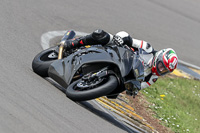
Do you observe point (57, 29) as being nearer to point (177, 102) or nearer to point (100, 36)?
point (177, 102)

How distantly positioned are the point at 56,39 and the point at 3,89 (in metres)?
4.23

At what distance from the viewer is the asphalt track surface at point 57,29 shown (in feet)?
16.3

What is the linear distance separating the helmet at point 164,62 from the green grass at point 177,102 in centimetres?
174

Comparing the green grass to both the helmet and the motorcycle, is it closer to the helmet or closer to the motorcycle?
the helmet

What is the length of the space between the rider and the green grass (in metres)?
1.65

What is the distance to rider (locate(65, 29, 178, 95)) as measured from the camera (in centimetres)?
636

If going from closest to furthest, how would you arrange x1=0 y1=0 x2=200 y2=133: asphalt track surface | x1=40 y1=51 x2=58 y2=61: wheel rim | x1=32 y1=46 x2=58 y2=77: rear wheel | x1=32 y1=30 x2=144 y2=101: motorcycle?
1. x1=0 y1=0 x2=200 y2=133: asphalt track surface
2. x1=32 y1=30 x2=144 y2=101: motorcycle
3. x1=32 y1=46 x2=58 y2=77: rear wheel
4. x1=40 y1=51 x2=58 y2=61: wheel rim

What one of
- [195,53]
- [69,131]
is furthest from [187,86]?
[69,131]

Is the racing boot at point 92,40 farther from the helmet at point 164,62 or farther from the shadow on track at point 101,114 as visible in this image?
the helmet at point 164,62

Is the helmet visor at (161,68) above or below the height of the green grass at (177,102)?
above

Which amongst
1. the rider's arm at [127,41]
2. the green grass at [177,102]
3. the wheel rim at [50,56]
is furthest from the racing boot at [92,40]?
the green grass at [177,102]

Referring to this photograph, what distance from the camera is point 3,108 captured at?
185 inches

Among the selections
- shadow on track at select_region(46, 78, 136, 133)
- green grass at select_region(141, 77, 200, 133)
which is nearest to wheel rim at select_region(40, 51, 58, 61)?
shadow on track at select_region(46, 78, 136, 133)

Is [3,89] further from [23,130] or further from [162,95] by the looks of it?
[162,95]
